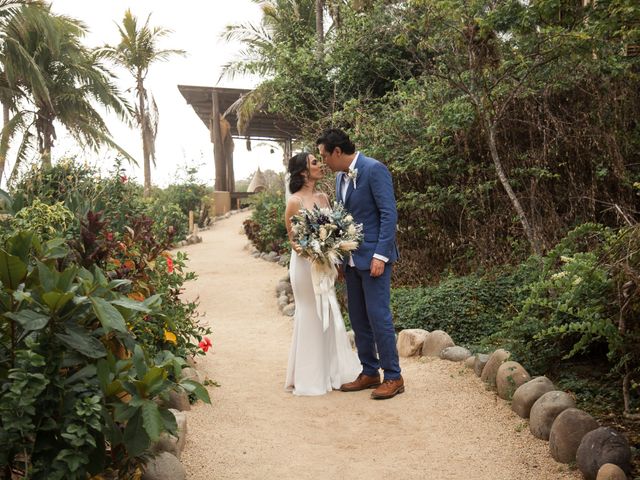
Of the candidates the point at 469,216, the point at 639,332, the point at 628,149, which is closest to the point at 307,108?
the point at 469,216

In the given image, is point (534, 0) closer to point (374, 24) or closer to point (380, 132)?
point (380, 132)

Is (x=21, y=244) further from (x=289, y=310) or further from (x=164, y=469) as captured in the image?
(x=289, y=310)

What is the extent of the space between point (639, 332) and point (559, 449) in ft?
2.68

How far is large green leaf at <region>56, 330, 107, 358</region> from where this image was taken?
2.56 m

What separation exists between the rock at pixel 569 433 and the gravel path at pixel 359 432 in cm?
8

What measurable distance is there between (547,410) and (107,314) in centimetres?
277

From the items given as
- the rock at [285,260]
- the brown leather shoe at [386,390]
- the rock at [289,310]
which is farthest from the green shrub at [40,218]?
the rock at [285,260]

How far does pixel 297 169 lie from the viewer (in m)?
5.38

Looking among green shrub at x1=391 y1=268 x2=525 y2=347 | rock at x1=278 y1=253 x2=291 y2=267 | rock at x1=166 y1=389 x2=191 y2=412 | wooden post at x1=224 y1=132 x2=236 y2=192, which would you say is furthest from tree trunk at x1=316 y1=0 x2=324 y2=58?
wooden post at x1=224 y1=132 x2=236 y2=192

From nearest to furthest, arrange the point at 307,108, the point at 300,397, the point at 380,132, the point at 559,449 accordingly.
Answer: the point at 559,449, the point at 300,397, the point at 380,132, the point at 307,108

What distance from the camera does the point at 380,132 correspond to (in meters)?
9.95

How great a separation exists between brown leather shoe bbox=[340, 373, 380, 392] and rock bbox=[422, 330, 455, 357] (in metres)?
0.94

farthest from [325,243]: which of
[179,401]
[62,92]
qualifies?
[62,92]

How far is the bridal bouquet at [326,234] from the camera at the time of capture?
16.1 feet
